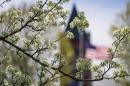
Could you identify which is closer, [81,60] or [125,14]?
[81,60]

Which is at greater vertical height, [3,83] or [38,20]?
[38,20]

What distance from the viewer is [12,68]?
33.8 ft

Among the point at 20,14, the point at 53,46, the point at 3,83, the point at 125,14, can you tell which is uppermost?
the point at 125,14

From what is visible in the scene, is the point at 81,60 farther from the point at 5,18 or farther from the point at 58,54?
the point at 5,18

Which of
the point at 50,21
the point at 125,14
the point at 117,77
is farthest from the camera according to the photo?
the point at 125,14

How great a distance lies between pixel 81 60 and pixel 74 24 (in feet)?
2.29

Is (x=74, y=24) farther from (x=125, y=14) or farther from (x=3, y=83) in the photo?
(x=125, y=14)

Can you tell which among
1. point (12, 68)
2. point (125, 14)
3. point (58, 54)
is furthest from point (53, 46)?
point (125, 14)

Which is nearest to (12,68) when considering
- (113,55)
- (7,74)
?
(7,74)

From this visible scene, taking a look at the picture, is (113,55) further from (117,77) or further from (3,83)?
(3,83)

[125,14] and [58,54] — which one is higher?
[125,14]

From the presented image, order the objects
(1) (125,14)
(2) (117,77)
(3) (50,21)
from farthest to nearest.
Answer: (1) (125,14), (3) (50,21), (2) (117,77)

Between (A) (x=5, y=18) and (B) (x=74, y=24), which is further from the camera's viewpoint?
(A) (x=5, y=18)

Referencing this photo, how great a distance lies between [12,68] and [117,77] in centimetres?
202
